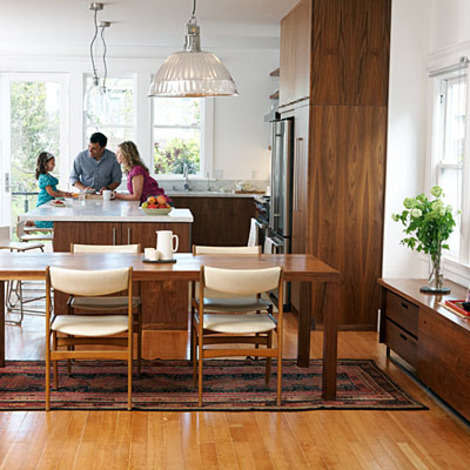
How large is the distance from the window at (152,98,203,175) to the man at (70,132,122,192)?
200 centimetres

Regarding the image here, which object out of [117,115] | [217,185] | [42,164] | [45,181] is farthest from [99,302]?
[117,115]

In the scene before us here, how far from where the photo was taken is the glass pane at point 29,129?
33.8ft

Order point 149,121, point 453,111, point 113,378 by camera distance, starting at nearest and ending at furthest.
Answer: point 113,378 → point 453,111 → point 149,121

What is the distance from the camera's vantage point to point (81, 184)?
830 centimetres

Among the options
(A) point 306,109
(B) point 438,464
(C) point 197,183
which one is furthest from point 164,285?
(C) point 197,183

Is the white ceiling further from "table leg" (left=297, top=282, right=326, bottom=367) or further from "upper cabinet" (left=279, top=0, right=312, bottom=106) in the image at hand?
"table leg" (left=297, top=282, right=326, bottom=367)

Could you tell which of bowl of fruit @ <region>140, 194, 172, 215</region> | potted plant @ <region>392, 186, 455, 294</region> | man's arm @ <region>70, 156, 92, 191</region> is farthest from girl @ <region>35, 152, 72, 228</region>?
potted plant @ <region>392, 186, 455, 294</region>

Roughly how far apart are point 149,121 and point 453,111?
19.0 feet

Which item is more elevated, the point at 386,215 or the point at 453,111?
the point at 453,111

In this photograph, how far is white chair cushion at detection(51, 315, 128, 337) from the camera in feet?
12.9

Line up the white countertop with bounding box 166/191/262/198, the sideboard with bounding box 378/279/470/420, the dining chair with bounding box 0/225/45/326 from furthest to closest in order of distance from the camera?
the white countertop with bounding box 166/191/262/198 < the dining chair with bounding box 0/225/45/326 < the sideboard with bounding box 378/279/470/420

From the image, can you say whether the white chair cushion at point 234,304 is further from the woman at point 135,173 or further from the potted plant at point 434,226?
the woman at point 135,173

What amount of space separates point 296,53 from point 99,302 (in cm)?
290

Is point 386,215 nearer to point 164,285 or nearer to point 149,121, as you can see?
point 164,285
